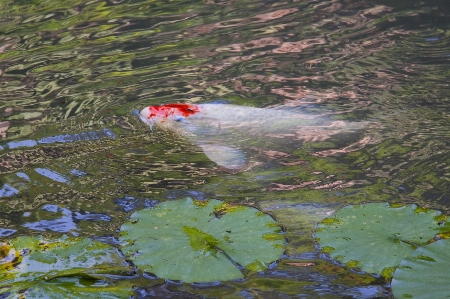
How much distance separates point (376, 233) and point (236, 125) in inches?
54.2

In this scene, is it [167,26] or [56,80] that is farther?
[167,26]

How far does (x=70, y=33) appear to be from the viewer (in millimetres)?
4688

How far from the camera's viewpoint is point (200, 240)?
1.88 meters

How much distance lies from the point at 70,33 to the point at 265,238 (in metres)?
3.41

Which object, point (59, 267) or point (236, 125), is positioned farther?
point (236, 125)

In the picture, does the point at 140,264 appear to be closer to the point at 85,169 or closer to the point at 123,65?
the point at 85,169

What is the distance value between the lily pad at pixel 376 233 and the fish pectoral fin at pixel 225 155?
80 cm

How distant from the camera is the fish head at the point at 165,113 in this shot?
3078 millimetres

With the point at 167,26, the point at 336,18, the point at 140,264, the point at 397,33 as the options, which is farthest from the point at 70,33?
the point at 140,264

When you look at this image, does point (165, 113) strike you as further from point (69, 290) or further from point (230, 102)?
point (69, 290)

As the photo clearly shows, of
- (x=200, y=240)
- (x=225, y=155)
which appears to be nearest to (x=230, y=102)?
(x=225, y=155)

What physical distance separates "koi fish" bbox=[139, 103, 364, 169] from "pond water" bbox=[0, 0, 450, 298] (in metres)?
0.05

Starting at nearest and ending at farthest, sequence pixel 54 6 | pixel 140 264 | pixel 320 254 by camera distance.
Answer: pixel 140 264, pixel 320 254, pixel 54 6

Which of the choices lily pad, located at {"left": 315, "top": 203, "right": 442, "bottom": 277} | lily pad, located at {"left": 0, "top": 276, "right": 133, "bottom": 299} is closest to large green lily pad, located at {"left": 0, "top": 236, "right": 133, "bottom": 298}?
lily pad, located at {"left": 0, "top": 276, "right": 133, "bottom": 299}
